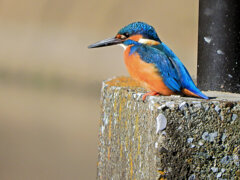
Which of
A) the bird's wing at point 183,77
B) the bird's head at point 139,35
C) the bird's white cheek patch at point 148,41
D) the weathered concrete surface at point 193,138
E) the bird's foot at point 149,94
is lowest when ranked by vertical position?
the weathered concrete surface at point 193,138

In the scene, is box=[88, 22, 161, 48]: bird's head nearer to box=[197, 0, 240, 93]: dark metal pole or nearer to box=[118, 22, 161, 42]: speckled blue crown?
box=[118, 22, 161, 42]: speckled blue crown

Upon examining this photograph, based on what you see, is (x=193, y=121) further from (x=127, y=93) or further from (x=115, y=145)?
(x=115, y=145)

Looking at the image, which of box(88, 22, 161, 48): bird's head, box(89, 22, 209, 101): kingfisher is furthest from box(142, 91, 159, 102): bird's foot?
box(88, 22, 161, 48): bird's head

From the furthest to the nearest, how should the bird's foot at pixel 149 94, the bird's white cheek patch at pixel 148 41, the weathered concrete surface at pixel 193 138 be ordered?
the bird's white cheek patch at pixel 148 41 → the bird's foot at pixel 149 94 → the weathered concrete surface at pixel 193 138

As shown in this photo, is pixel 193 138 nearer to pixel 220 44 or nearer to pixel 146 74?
pixel 146 74

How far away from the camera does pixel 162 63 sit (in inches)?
72.5

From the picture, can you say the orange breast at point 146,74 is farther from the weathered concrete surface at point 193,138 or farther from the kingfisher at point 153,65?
the weathered concrete surface at point 193,138

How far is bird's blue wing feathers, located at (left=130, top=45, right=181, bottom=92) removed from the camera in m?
1.81

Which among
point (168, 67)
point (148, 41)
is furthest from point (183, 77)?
point (148, 41)

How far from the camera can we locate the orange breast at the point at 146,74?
5.97ft

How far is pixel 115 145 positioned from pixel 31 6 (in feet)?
13.8

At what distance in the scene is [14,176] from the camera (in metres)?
4.58

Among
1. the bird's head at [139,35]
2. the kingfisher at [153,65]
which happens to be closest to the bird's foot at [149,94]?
the kingfisher at [153,65]

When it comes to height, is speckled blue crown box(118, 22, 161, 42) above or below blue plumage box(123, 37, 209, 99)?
above
